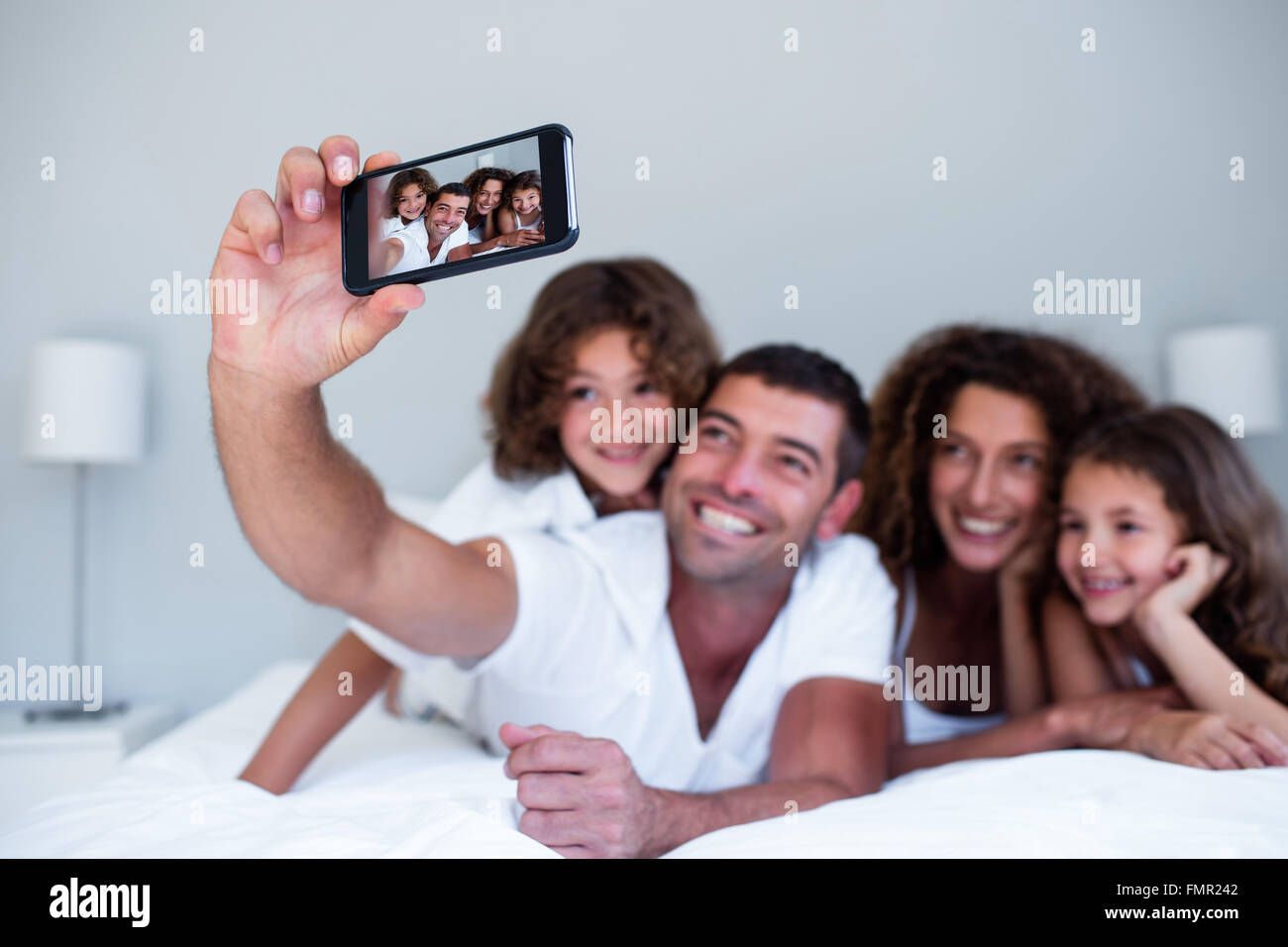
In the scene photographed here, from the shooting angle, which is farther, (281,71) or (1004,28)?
(1004,28)

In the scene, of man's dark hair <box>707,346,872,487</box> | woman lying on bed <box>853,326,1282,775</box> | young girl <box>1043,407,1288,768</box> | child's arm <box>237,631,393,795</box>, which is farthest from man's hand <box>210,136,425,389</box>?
young girl <box>1043,407,1288,768</box>

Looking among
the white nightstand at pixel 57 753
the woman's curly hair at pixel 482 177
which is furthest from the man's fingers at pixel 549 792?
the white nightstand at pixel 57 753

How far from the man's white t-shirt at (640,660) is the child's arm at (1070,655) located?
1.14 ft

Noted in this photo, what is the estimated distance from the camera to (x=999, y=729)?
1.42 metres

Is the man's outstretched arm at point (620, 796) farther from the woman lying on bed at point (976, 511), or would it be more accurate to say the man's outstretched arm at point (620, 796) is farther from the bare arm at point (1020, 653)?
the bare arm at point (1020, 653)

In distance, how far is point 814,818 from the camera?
97cm

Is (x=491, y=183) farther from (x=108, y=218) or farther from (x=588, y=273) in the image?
(x=108, y=218)

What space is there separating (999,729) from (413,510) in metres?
1.21

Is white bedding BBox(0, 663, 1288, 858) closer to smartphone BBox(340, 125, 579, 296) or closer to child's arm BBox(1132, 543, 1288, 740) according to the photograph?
child's arm BBox(1132, 543, 1288, 740)

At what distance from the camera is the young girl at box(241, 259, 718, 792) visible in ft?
4.80

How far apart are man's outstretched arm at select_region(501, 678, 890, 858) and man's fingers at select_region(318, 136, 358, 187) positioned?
0.56m

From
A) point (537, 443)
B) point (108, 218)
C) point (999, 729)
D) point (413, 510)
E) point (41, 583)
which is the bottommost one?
point (999, 729)

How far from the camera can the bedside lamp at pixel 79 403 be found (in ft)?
6.38
